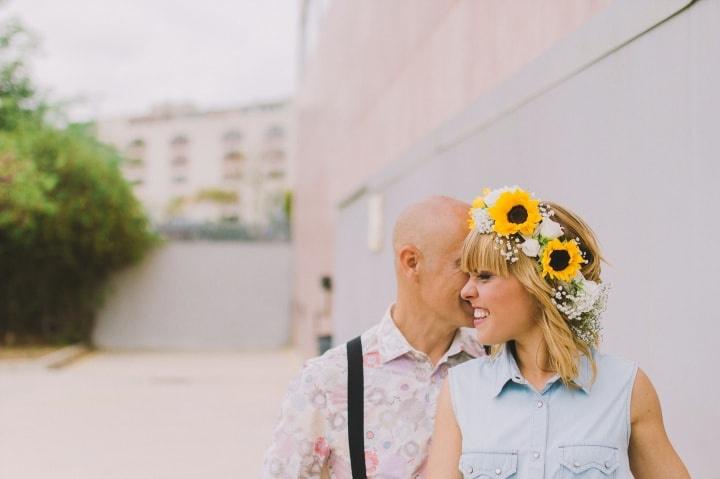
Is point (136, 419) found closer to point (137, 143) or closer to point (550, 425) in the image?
point (550, 425)

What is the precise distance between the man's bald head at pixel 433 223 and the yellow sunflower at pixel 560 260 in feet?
1.31

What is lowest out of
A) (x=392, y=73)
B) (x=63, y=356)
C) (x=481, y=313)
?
(x=63, y=356)

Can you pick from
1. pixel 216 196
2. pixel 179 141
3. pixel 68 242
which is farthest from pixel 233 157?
pixel 68 242

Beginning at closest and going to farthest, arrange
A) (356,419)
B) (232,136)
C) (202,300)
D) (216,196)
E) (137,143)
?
(356,419), (202,300), (232,136), (137,143), (216,196)

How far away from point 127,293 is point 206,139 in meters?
46.7

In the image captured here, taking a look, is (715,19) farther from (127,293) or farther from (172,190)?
(172,190)

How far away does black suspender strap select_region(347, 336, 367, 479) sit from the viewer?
7.03 ft

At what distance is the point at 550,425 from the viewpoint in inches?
69.7

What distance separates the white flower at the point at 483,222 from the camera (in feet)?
6.23

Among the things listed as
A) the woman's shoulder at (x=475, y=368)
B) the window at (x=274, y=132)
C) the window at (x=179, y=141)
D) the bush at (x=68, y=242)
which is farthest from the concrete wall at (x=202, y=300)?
the window at (x=179, y=141)

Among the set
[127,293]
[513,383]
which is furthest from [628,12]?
[127,293]

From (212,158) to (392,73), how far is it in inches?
2429

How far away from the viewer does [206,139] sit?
68.1 metres

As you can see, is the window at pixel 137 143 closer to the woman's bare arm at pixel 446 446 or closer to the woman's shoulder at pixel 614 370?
the woman's bare arm at pixel 446 446
